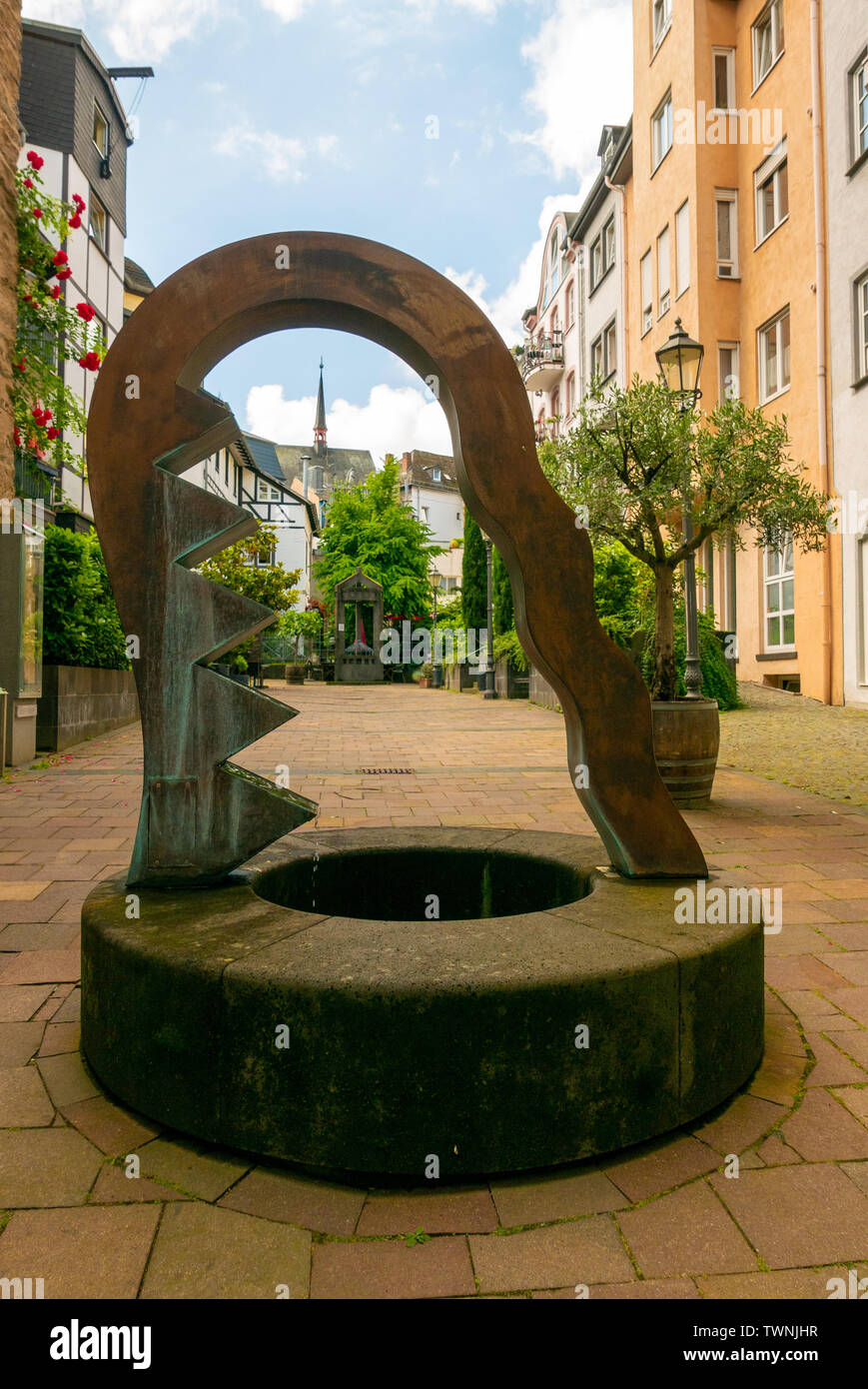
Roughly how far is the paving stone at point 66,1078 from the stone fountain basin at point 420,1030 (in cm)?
11

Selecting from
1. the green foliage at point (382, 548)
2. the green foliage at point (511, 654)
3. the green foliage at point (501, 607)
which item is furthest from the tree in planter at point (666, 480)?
the green foliage at point (382, 548)

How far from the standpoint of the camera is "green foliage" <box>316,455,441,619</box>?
39.5m

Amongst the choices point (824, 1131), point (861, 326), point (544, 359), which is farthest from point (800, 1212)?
point (544, 359)

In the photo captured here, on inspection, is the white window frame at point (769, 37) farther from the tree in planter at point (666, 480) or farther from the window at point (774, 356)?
the tree in planter at point (666, 480)

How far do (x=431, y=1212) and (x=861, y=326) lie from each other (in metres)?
15.0

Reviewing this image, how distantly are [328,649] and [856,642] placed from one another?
2814 cm

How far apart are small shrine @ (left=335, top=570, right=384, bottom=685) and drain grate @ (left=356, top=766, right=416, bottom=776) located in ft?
83.8

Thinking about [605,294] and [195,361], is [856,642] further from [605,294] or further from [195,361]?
[605,294]

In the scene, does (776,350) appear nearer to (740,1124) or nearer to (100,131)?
(100,131)

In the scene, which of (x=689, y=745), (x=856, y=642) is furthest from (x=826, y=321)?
(x=689, y=745)

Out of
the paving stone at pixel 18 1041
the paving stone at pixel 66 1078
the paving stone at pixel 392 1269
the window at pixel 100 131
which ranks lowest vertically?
the paving stone at pixel 392 1269

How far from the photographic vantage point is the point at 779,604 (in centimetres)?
1625

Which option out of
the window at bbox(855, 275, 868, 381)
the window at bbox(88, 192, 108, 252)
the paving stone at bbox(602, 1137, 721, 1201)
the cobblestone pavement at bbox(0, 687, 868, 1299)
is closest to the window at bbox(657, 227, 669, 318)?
the window at bbox(855, 275, 868, 381)

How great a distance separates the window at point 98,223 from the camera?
20053 millimetres
